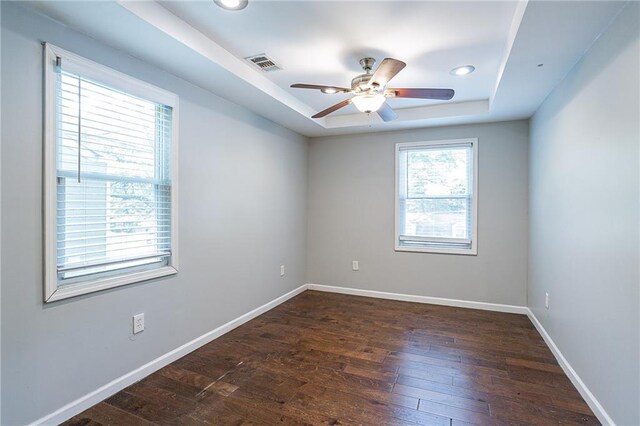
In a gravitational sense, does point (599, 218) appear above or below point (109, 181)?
below

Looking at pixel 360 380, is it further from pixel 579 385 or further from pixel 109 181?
pixel 109 181

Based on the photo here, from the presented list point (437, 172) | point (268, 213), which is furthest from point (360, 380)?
point (437, 172)

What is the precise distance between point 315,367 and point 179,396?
3.23ft

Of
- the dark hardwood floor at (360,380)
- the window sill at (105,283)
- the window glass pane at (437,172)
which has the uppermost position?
the window glass pane at (437,172)

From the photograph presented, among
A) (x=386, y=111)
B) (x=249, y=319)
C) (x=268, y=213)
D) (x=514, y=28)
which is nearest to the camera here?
(x=514, y=28)

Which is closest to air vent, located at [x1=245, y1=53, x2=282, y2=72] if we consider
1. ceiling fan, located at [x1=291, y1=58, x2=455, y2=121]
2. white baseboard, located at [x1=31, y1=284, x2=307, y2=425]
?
ceiling fan, located at [x1=291, y1=58, x2=455, y2=121]

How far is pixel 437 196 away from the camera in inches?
165

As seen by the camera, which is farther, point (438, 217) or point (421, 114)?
point (438, 217)

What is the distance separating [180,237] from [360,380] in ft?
5.98

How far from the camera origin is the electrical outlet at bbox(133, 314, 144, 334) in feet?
7.54

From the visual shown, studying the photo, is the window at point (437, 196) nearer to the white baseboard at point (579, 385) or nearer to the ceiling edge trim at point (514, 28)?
the white baseboard at point (579, 385)

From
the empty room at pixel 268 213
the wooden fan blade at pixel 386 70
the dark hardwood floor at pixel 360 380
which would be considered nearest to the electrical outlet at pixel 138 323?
the empty room at pixel 268 213

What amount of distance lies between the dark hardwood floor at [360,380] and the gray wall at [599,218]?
371mm

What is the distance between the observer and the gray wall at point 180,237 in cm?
167
